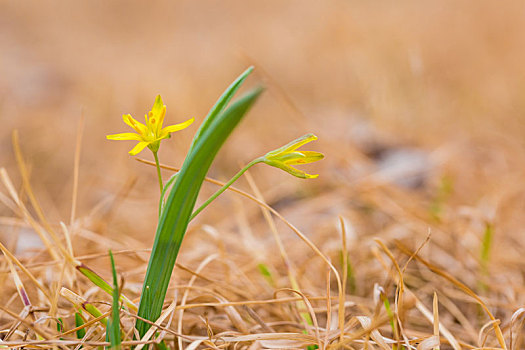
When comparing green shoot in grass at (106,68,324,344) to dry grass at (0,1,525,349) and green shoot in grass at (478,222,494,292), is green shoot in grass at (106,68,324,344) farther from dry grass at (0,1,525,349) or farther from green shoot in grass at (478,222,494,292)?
green shoot in grass at (478,222,494,292)

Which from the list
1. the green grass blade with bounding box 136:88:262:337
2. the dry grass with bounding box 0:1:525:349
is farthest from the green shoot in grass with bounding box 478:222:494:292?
the green grass blade with bounding box 136:88:262:337

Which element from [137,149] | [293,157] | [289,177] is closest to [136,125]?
[137,149]

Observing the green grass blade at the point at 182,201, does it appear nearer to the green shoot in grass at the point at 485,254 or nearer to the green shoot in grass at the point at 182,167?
the green shoot in grass at the point at 182,167

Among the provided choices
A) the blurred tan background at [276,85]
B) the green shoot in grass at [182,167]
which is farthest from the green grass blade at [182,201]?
the blurred tan background at [276,85]

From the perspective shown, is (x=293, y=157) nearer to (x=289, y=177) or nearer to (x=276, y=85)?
(x=276, y=85)

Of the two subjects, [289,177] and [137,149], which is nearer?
[137,149]

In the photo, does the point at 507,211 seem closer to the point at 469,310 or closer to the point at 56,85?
the point at 469,310

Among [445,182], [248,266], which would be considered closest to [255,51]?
[445,182]
